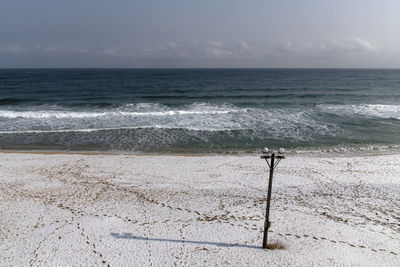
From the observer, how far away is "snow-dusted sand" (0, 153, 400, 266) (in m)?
9.10

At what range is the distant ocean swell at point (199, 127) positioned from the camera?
70.0ft

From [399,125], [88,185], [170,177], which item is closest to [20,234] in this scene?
[88,185]

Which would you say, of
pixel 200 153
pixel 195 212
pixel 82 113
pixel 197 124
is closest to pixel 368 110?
pixel 197 124

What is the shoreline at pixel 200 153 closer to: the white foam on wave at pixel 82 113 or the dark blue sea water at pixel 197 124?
the dark blue sea water at pixel 197 124

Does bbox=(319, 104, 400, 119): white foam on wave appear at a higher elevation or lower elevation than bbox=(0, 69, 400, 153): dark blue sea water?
higher

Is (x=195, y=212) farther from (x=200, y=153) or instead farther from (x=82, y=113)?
(x=82, y=113)

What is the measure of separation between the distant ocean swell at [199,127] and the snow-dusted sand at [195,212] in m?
3.96

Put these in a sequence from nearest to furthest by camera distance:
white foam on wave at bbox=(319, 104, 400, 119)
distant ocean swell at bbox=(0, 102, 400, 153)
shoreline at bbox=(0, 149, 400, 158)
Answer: shoreline at bbox=(0, 149, 400, 158)
distant ocean swell at bbox=(0, 102, 400, 153)
white foam on wave at bbox=(319, 104, 400, 119)

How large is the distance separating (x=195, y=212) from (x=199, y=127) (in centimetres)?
1475

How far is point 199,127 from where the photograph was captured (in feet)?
84.0

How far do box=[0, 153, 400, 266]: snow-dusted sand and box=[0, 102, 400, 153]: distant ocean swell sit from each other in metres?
3.96

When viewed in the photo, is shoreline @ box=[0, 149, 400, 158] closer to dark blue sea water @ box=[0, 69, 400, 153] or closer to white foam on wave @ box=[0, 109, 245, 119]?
dark blue sea water @ box=[0, 69, 400, 153]

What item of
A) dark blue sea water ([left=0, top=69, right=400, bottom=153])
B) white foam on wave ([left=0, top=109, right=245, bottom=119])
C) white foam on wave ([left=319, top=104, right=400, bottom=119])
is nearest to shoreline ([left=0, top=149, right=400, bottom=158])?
dark blue sea water ([left=0, top=69, right=400, bottom=153])

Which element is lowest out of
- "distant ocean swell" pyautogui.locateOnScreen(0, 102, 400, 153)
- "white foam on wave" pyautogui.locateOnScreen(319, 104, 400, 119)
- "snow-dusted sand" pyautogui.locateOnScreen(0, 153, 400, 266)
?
"snow-dusted sand" pyautogui.locateOnScreen(0, 153, 400, 266)
